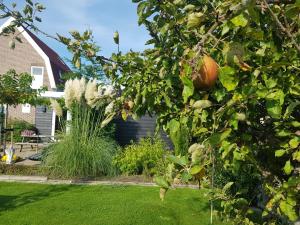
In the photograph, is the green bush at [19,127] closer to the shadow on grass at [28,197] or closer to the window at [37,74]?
the window at [37,74]

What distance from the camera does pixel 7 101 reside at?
12875 mm

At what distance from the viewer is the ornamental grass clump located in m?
10.0

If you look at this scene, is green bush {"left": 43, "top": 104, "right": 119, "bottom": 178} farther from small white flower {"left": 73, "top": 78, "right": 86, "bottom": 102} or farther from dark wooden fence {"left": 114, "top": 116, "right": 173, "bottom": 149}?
dark wooden fence {"left": 114, "top": 116, "right": 173, "bottom": 149}

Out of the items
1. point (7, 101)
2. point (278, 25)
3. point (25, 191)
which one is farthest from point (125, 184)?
point (278, 25)

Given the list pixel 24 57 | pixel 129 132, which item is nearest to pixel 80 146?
pixel 129 132

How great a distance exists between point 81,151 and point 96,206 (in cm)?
373

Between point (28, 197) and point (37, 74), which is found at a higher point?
point (37, 74)

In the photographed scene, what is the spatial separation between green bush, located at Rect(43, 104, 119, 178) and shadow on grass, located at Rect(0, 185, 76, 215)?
1.50 meters

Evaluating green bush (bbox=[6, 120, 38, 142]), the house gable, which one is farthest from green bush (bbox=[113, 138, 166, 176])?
the house gable

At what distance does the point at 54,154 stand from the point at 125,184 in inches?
90.8

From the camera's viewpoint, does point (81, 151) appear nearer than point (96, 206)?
No

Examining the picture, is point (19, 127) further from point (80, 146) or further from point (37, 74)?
point (80, 146)

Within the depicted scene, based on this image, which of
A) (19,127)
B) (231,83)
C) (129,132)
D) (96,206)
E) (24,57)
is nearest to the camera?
(231,83)

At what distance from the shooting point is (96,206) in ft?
22.1
